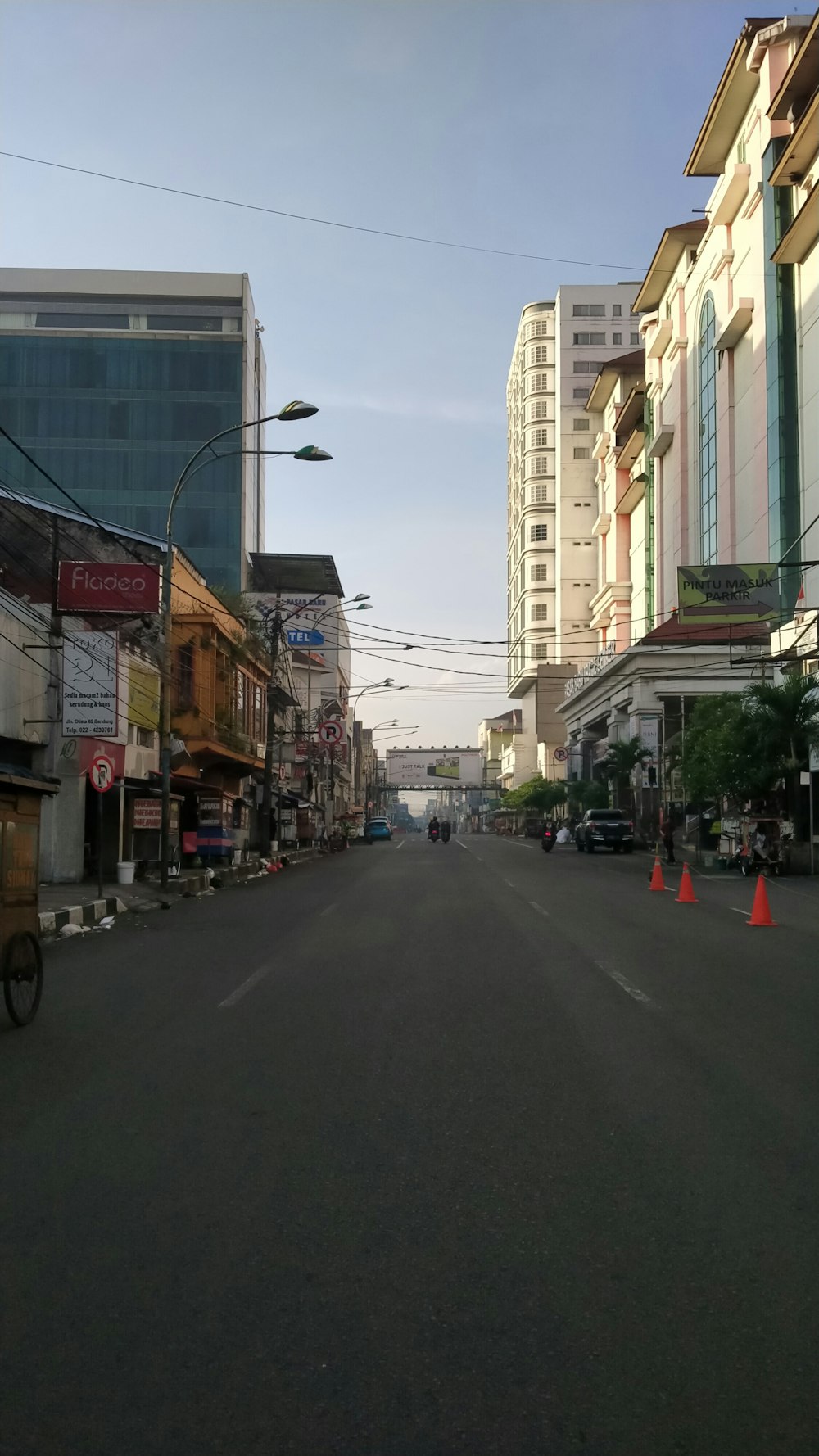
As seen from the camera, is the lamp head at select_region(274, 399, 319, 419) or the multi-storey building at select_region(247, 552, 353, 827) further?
the multi-storey building at select_region(247, 552, 353, 827)

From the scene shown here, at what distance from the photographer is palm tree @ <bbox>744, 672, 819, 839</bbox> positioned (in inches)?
1361

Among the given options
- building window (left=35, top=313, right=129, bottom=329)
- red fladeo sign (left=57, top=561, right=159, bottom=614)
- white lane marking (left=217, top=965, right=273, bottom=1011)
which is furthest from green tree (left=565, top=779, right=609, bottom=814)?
white lane marking (left=217, top=965, right=273, bottom=1011)

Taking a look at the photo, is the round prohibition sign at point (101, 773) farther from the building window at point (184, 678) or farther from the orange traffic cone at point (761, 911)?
the building window at point (184, 678)

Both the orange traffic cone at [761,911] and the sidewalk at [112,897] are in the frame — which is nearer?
the orange traffic cone at [761,911]

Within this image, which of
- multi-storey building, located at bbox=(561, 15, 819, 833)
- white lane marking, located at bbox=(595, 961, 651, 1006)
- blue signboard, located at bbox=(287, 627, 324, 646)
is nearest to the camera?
white lane marking, located at bbox=(595, 961, 651, 1006)

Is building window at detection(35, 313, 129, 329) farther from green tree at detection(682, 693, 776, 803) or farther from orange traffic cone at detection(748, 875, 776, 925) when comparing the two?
orange traffic cone at detection(748, 875, 776, 925)

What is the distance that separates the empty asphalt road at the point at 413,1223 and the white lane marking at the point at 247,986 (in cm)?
10

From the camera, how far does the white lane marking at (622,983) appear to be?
10961 millimetres

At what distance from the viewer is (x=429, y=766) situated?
488ft

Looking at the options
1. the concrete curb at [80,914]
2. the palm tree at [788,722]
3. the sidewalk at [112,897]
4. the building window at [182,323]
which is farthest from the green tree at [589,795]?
the concrete curb at [80,914]

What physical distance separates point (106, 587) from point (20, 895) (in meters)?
18.6

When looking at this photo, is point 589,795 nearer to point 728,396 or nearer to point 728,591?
point 728,396

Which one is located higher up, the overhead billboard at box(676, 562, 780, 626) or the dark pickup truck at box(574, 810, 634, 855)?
the overhead billboard at box(676, 562, 780, 626)

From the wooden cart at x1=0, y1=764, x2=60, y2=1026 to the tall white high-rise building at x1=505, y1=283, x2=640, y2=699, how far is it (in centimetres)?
9728
